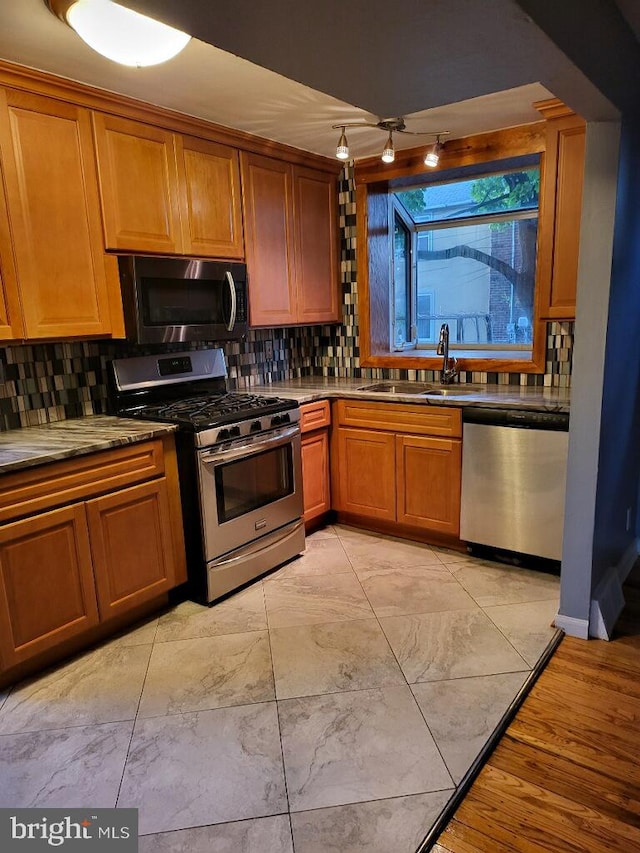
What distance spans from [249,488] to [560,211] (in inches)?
83.3

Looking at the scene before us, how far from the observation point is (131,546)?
2465mm

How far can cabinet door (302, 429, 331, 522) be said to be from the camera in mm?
3396

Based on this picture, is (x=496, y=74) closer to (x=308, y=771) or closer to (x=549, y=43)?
(x=549, y=43)

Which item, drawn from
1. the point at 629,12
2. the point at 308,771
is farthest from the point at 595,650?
the point at 629,12

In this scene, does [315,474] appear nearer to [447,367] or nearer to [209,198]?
[447,367]

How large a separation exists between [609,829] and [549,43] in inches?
80.0

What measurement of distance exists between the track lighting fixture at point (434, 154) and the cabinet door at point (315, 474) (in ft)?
5.46

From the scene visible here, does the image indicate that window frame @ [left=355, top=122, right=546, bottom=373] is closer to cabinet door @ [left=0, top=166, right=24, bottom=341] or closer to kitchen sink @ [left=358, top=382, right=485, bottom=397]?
kitchen sink @ [left=358, top=382, right=485, bottom=397]

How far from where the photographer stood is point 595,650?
7.48 feet

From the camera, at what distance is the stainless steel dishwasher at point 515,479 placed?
2.75 m

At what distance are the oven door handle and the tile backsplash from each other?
73 cm

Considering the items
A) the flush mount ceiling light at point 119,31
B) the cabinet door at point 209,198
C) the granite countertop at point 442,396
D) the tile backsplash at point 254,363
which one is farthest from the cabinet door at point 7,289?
the granite countertop at point 442,396

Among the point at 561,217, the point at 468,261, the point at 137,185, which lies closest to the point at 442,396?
the point at 561,217

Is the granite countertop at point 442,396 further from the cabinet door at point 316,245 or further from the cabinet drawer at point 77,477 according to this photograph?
the cabinet drawer at point 77,477
